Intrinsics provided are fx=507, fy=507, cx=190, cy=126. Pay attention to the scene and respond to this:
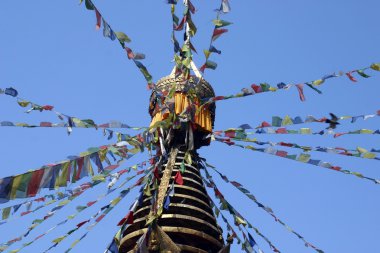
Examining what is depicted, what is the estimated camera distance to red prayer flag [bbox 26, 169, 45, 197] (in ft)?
19.3

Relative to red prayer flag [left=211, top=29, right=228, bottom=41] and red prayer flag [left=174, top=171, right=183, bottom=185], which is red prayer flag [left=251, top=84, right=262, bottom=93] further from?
red prayer flag [left=174, top=171, right=183, bottom=185]

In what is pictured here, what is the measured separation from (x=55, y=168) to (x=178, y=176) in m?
2.65

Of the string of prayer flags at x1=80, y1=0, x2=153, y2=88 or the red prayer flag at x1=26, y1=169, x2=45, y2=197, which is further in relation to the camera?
the string of prayer flags at x1=80, y1=0, x2=153, y2=88

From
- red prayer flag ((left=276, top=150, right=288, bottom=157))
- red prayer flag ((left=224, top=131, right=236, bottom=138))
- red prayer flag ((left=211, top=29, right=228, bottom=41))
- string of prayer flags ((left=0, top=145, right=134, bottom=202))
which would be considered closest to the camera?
string of prayer flags ((left=0, top=145, right=134, bottom=202))

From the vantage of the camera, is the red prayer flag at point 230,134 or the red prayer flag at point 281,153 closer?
the red prayer flag at point 281,153

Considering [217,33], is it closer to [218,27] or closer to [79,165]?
[218,27]

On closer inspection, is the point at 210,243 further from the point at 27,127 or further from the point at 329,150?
the point at 27,127

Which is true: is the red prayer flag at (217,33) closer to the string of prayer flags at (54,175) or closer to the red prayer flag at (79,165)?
the string of prayer flags at (54,175)

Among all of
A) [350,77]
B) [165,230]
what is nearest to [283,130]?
[350,77]

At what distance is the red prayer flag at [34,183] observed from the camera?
589 cm

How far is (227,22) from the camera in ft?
25.7

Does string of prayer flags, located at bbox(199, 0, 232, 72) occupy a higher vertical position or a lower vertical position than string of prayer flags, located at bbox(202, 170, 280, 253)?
higher

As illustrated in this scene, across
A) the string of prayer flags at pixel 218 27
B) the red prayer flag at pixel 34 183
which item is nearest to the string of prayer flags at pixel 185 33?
the string of prayer flags at pixel 218 27

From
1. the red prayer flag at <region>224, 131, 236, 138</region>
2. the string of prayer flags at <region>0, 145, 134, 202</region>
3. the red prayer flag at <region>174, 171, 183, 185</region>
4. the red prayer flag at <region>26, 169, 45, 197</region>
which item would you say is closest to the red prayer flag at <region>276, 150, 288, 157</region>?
the red prayer flag at <region>224, 131, 236, 138</region>
